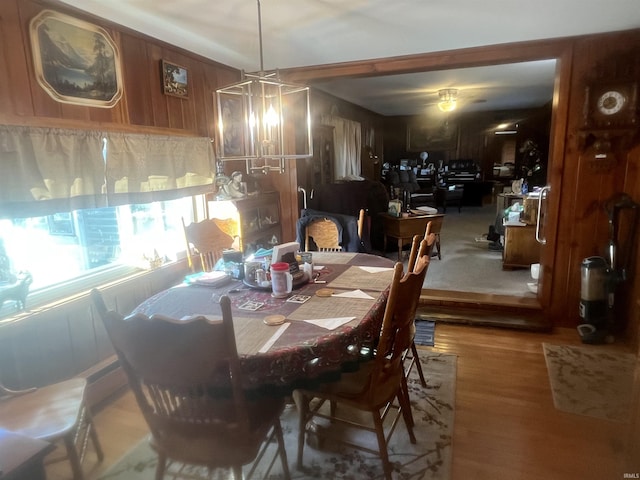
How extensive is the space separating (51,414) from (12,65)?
1643mm

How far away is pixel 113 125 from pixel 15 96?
0.56 m

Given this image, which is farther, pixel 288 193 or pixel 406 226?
pixel 406 226

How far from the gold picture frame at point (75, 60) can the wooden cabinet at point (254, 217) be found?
3.85 ft

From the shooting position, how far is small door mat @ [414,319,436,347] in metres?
3.04

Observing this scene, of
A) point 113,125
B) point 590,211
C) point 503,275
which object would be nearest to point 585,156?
point 590,211

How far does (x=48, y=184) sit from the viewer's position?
2.09 meters

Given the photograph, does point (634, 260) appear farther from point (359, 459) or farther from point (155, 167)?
point (155, 167)

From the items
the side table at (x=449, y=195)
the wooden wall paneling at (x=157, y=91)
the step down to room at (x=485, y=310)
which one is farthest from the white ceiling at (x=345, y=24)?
the side table at (x=449, y=195)

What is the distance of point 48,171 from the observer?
2074 millimetres

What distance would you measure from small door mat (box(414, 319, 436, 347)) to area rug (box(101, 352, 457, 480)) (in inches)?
31.6

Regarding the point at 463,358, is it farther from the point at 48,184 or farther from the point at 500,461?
the point at 48,184

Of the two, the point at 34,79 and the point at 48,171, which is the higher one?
the point at 34,79

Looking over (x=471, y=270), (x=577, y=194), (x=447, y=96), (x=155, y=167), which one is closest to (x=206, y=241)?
(x=155, y=167)

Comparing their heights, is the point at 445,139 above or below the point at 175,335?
above
